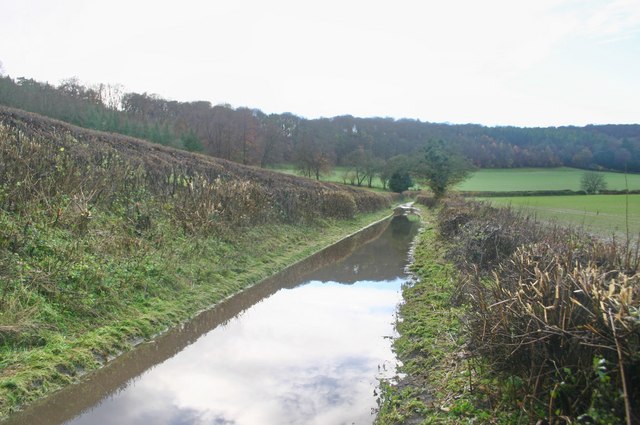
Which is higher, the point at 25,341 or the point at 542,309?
the point at 542,309

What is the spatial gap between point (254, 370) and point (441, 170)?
45899mm

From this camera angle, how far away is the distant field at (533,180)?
6844 cm

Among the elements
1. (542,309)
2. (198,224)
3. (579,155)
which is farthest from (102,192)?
(579,155)

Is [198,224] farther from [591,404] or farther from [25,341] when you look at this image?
[591,404]

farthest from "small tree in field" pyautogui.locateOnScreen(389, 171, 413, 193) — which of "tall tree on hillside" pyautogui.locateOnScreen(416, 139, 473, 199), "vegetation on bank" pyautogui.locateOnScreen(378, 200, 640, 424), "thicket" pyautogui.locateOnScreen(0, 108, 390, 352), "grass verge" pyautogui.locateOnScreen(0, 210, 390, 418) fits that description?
"vegetation on bank" pyautogui.locateOnScreen(378, 200, 640, 424)

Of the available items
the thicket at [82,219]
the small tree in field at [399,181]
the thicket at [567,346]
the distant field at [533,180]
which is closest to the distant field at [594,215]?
the thicket at [567,346]

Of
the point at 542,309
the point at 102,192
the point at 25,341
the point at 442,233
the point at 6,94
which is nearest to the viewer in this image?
the point at 542,309

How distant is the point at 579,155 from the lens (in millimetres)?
71125

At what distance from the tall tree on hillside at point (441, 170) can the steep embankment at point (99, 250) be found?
33.2m

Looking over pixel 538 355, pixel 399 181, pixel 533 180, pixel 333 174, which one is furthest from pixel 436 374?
pixel 533 180

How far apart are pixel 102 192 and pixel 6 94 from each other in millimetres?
34847

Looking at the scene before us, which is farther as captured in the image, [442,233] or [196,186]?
[442,233]

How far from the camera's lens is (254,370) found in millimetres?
7355

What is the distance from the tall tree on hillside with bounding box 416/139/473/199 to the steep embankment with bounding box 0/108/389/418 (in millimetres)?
33173
